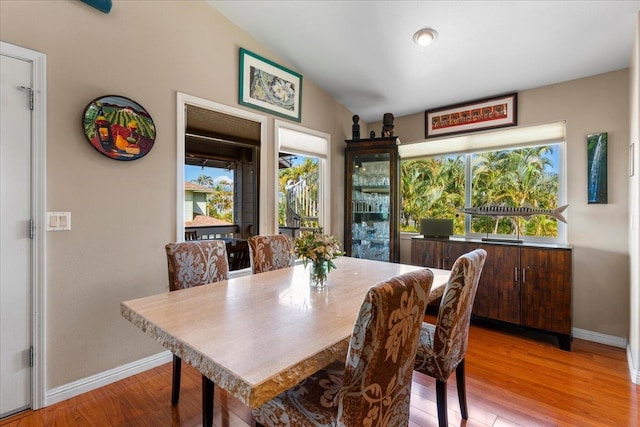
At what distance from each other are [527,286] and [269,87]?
3.24 meters

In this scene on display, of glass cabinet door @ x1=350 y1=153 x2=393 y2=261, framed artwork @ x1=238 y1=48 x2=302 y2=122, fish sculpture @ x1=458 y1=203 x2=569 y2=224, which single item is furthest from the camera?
glass cabinet door @ x1=350 y1=153 x2=393 y2=261

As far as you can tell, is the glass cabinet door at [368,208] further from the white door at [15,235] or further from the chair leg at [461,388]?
the white door at [15,235]

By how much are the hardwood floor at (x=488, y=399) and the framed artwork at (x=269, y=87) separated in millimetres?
2536

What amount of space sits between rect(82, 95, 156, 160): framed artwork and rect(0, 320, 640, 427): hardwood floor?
166cm

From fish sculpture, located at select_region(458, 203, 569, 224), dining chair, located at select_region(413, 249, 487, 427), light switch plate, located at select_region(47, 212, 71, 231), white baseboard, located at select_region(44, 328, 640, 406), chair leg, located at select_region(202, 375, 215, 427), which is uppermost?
fish sculpture, located at select_region(458, 203, 569, 224)

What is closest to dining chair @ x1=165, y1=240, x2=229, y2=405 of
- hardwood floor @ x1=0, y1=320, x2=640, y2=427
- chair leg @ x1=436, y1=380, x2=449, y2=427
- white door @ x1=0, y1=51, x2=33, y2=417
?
hardwood floor @ x1=0, y1=320, x2=640, y2=427

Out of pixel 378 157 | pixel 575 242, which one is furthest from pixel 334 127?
pixel 575 242

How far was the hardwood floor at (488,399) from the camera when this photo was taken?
1797 mm

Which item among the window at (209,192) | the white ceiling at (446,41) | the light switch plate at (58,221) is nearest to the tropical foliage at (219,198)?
the window at (209,192)

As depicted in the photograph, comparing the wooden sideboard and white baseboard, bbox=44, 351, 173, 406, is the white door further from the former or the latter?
the wooden sideboard

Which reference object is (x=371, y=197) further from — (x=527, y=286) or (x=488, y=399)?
(x=488, y=399)

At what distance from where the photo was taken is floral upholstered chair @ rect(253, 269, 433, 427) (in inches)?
34.0

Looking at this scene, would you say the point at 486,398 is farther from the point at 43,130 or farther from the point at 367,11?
the point at 43,130

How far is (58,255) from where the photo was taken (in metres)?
1.99
